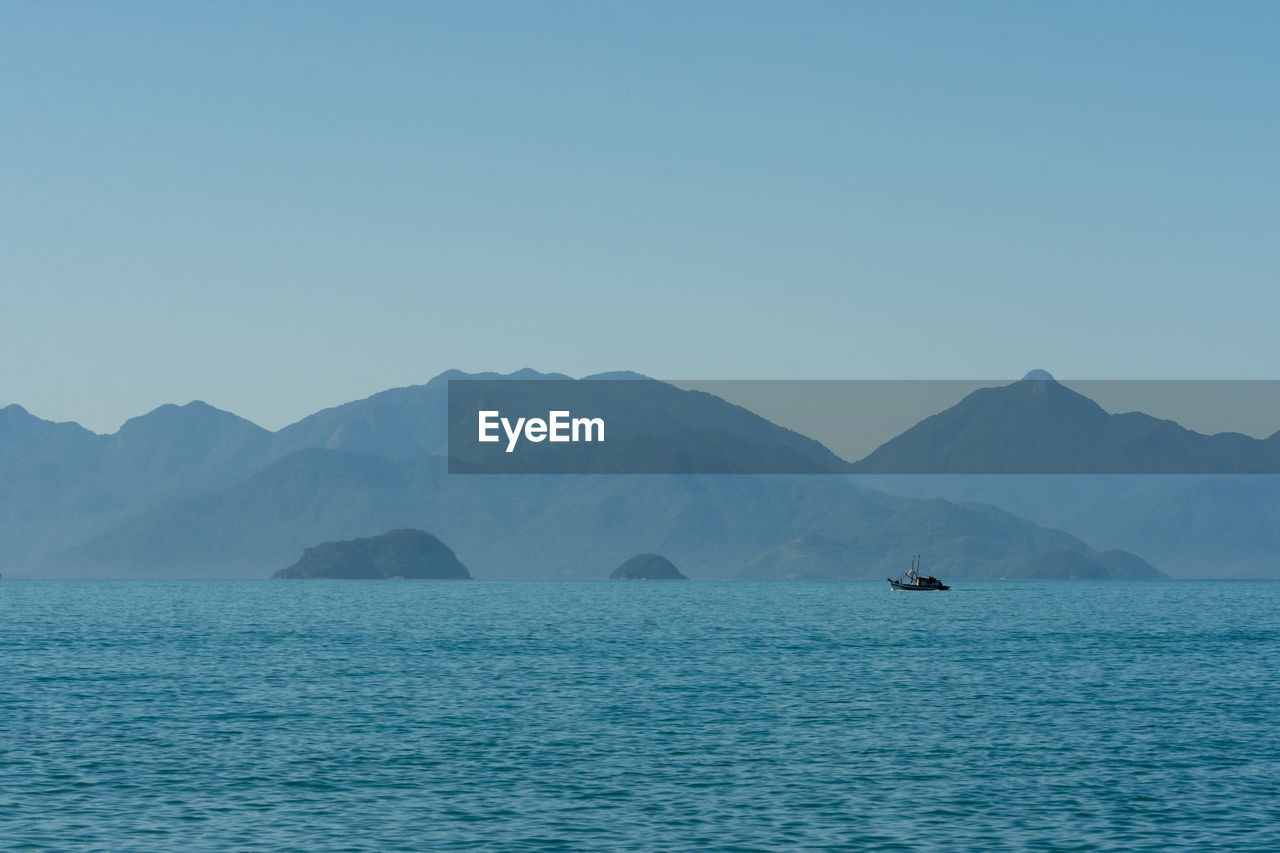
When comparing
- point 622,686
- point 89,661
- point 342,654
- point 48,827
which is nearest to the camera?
point 48,827

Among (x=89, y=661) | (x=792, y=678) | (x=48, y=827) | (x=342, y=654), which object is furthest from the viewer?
(x=342, y=654)

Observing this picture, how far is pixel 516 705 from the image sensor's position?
268ft

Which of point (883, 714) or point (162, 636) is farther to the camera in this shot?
point (162, 636)

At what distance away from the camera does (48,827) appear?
46.5m

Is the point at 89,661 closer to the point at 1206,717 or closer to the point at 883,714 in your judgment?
the point at 883,714

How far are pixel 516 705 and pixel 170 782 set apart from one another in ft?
94.9

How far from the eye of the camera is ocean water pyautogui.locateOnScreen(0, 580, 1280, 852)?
152ft

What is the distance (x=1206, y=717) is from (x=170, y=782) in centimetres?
5330

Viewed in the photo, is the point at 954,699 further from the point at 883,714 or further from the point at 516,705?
the point at 516,705

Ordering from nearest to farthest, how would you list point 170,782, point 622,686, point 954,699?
point 170,782 < point 954,699 < point 622,686

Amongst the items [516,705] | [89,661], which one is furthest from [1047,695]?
[89,661]

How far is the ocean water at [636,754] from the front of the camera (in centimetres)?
4644

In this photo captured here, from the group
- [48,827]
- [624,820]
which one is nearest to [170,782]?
[48,827]

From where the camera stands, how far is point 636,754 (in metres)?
62.2
